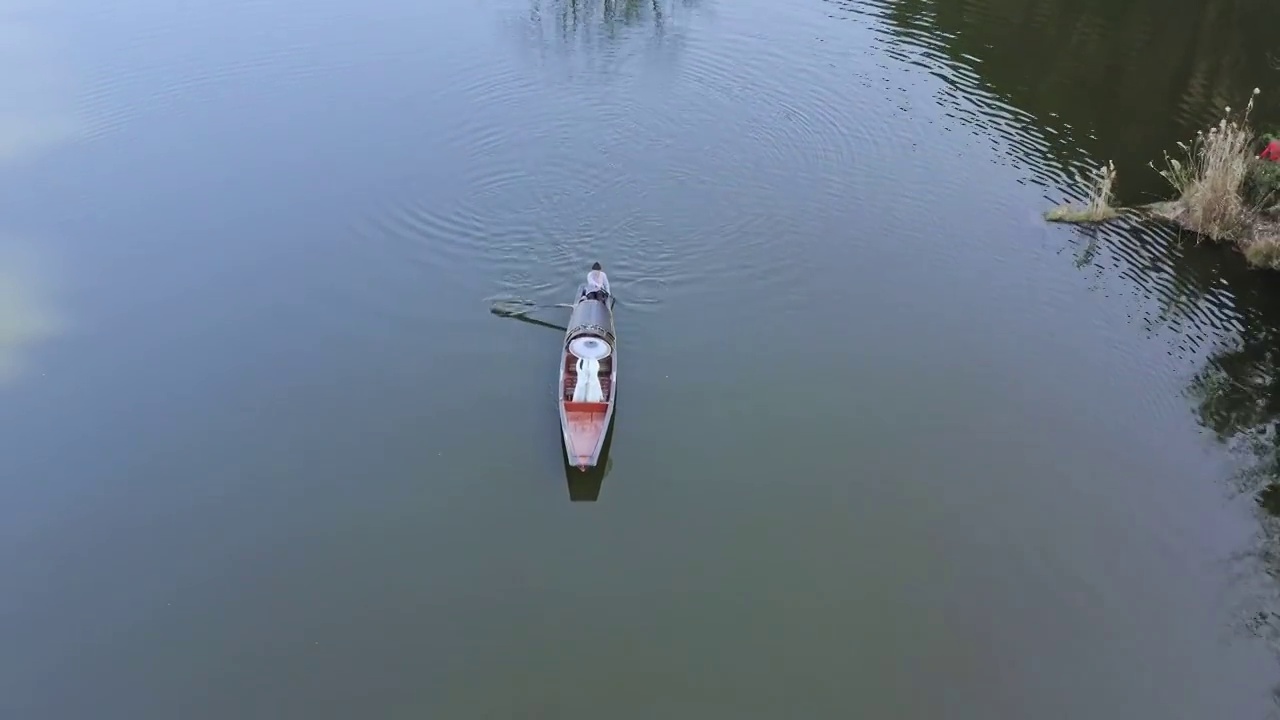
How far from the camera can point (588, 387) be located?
17.1m

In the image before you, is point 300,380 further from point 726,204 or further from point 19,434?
point 726,204

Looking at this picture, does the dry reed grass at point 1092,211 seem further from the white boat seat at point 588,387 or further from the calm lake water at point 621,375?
the white boat seat at point 588,387

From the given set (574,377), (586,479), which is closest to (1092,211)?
(574,377)

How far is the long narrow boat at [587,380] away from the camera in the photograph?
16391 millimetres

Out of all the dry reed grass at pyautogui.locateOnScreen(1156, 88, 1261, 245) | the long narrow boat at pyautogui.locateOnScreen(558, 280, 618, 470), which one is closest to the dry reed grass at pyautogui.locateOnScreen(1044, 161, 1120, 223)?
the dry reed grass at pyautogui.locateOnScreen(1156, 88, 1261, 245)

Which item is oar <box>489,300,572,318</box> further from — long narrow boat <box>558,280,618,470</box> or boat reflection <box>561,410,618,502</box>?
boat reflection <box>561,410,618,502</box>

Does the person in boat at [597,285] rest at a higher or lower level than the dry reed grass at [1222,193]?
lower

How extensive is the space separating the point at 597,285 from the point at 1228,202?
14.6 m

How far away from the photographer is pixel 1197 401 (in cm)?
1819

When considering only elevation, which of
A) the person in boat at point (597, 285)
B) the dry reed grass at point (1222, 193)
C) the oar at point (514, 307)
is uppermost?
the dry reed grass at point (1222, 193)

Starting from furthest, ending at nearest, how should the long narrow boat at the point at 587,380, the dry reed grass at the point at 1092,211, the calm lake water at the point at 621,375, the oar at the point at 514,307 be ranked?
the dry reed grass at the point at 1092,211 → the oar at the point at 514,307 → the long narrow boat at the point at 587,380 → the calm lake water at the point at 621,375

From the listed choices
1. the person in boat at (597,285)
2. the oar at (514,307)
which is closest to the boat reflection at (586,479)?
the person in boat at (597,285)

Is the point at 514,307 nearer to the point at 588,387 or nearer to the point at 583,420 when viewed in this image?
the point at 588,387

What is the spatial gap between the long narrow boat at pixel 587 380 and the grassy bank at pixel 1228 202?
12241mm
